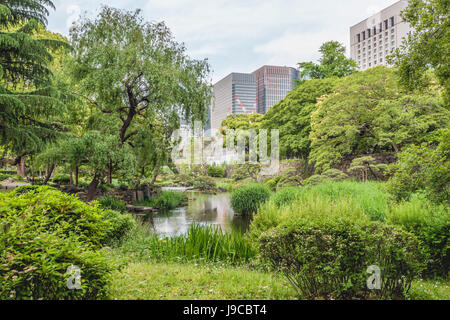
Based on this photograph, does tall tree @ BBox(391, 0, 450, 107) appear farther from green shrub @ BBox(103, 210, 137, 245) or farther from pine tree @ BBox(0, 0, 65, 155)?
pine tree @ BBox(0, 0, 65, 155)

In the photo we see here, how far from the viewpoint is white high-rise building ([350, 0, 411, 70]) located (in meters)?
66.1

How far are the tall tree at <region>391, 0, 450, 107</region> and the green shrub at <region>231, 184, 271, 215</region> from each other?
808cm

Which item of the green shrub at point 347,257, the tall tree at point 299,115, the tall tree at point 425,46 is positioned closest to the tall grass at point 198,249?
the green shrub at point 347,257

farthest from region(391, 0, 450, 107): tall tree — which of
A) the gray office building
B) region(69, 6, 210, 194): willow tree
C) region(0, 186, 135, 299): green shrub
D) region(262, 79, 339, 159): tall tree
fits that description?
the gray office building

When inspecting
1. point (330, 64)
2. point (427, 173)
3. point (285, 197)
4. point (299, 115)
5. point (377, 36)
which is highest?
point (377, 36)

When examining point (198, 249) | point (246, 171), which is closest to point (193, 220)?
point (198, 249)

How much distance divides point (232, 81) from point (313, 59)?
24628 millimetres

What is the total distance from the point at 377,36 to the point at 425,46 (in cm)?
8417

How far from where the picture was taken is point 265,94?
1795 inches

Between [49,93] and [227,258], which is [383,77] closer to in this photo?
[227,258]

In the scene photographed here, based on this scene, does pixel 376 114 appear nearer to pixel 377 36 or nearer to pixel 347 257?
pixel 347 257

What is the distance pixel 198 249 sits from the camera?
203 inches
